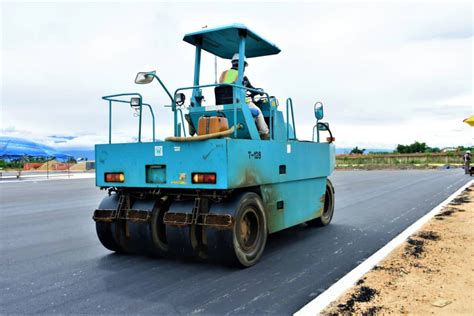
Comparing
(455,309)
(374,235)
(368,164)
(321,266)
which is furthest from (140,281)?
(368,164)

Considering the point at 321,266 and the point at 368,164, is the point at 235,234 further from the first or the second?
the point at 368,164

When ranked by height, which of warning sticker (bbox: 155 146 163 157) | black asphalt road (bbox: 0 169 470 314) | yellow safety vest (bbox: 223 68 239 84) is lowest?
black asphalt road (bbox: 0 169 470 314)

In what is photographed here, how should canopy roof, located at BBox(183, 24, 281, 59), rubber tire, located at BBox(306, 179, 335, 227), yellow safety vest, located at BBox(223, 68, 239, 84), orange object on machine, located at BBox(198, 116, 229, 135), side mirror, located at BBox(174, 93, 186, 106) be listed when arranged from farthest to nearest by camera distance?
1. rubber tire, located at BBox(306, 179, 335, 227)
2. canopy roof, located at BBox(183, 24, 281, 59)
3. yellow safety vest, located at BBox(223, 68, 239, 84)
4. side mirror, located at BBox(174, 93, 186, 106)
5. orange object on machine, located at BBox(198, 116, 229, 135)

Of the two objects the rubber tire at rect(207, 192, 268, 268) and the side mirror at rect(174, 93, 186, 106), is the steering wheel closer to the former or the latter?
the side mirror at rect(174, 93, 186, 106)

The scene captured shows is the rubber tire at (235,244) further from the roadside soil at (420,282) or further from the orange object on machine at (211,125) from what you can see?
the roadside soil at (420,282)

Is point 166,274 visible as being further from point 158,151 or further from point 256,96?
point 256,96

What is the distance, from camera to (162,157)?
559 cm

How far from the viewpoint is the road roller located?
5.23 metres

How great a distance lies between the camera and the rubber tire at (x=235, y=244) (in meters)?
5.14

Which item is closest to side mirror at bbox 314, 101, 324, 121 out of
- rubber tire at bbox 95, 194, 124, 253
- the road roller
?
the road roller

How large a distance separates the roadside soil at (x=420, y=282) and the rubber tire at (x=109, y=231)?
330cm

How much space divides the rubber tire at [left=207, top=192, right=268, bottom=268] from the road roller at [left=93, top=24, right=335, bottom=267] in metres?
0.01

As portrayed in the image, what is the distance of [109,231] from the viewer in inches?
238

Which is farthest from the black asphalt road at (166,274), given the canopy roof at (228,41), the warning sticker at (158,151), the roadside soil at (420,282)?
the canopy roof at (228,41)
